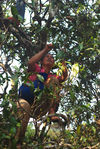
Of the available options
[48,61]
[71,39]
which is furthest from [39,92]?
[71,39]

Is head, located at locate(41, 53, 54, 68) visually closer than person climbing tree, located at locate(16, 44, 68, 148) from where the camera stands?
No

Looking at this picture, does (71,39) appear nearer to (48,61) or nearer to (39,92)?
(48,61)

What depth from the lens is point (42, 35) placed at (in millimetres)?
3842

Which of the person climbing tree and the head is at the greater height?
the head

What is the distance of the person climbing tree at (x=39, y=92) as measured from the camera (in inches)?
94.0

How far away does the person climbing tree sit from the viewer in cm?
239

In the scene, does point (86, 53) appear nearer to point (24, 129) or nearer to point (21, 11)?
point (24, 129)

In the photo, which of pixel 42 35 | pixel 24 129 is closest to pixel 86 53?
pixel 42 35

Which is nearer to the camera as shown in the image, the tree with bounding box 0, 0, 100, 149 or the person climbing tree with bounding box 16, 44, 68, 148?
the person climbing tree with bounding box 16, 44, 68, 148

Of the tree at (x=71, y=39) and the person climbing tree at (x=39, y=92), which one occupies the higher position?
the tree at (x=71, y=39)

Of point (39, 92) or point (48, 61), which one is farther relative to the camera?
point (48, 61)

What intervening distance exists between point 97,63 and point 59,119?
1.76 m

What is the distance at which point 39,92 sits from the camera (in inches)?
99.4

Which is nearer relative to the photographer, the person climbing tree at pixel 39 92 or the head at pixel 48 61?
the person climbing tree at pixel 39 92
